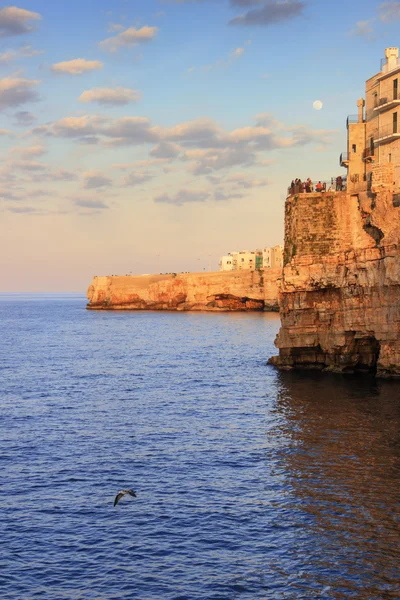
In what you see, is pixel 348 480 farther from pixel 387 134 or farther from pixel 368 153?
pixel 368 153

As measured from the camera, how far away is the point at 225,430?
38250 millimetres

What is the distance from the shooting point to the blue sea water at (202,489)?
20.3m

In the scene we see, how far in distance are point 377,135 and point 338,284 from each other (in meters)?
15.0

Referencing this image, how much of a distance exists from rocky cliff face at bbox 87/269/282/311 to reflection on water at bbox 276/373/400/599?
322ft

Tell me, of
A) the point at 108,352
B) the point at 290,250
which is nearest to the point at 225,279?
the point at 108,352

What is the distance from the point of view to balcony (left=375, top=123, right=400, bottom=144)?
→ 56131 millimetres

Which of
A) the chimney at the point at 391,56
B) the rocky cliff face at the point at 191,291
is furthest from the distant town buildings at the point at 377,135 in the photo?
the rocky cliff face at the point at 191,291

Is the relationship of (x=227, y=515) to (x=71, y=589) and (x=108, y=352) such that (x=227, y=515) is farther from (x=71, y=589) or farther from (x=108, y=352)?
(x=108, y=352)

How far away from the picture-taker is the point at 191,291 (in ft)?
543

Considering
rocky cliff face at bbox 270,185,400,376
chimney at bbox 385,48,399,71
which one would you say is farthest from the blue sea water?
chimney at bbox 385,48,399,71

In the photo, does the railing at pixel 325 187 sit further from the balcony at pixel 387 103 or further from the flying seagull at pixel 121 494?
the flying seagull at pixel 121 494

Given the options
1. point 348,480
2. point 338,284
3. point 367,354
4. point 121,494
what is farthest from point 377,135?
point 121,494

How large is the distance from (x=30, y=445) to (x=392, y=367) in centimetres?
2762

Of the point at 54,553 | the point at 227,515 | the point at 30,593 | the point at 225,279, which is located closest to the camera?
the point at 30,593
